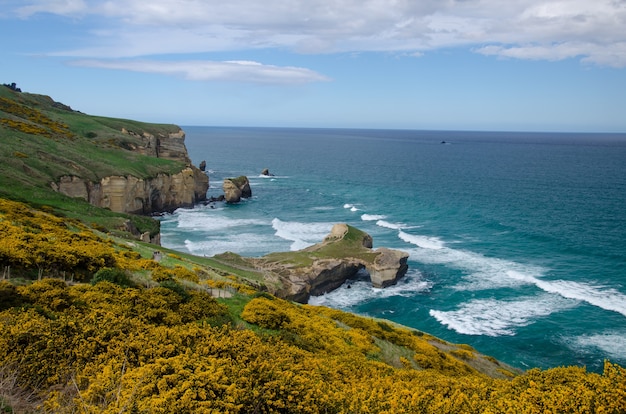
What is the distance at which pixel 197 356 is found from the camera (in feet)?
46.3

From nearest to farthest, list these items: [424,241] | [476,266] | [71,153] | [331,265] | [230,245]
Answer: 1. [331,265]
2. [476,266]
3. [71,153]
4. [230,245]
5. [424,241]

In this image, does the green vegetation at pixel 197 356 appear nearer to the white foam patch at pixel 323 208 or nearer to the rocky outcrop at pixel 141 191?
the rocky outcrop at pixel 141 191

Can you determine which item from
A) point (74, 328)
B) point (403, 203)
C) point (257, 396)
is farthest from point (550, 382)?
point (403, 203)

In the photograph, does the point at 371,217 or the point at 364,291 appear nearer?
the point at 364,291

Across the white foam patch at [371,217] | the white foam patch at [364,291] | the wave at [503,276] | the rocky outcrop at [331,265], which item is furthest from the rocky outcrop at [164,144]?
the wave at [503,276]

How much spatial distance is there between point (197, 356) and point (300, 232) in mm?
66975

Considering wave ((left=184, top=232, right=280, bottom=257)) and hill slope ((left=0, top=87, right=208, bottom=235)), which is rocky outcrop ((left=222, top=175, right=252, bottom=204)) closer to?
hill slope ((left=0, top=87, right=208, bottom=235))

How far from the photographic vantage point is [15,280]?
1983cm

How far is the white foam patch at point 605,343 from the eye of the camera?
41406mm

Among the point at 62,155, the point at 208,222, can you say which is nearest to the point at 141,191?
the point at 208,222

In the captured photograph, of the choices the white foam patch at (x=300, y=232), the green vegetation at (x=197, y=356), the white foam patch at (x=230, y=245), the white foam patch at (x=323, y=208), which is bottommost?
the white foam patch at (x=230, y=245)

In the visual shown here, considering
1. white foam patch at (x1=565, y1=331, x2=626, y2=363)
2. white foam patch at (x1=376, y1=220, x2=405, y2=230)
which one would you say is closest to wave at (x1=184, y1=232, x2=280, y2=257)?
white foam patch at (x1=376, y1=220, x2=405, y2=230)

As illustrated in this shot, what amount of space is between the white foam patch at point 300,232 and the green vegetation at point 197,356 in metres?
45.4

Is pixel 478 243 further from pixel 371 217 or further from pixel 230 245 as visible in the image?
pixel 230 245
